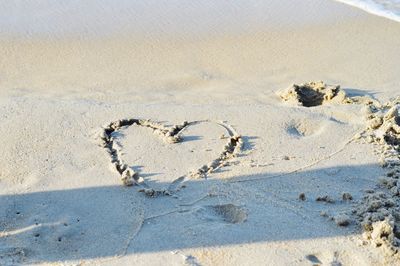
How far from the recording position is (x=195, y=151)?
4070 millimetres

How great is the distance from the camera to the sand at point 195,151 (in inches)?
125

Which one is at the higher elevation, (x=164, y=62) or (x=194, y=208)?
(x=164, y=62)

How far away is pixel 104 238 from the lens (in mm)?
3203

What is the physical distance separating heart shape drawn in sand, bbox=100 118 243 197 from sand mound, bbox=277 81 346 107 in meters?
0.93

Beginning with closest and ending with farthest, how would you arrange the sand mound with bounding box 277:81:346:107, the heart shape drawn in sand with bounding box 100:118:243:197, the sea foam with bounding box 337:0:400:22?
the heart shape drawn in sand with bounding box 100:118:243:197
the sand mound with bounding box 277:81:346:107
the sea foam with bounding box 337:0:400:22

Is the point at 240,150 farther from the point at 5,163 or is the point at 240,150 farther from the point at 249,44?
the point at 249,44

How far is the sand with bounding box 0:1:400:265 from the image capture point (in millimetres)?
3170

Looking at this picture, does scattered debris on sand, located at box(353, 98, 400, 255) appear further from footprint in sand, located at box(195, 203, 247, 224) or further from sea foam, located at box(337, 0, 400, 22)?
sea foam, located at box(337, 0, 400, 22)

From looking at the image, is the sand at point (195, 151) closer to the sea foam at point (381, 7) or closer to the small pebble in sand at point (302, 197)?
the small pebble in sand at point (302, 197)

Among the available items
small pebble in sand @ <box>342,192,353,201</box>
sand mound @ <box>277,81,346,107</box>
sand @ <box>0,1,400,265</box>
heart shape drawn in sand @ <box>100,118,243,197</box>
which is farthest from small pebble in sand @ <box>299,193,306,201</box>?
sand mound @ <box>277,81,346,107</box>

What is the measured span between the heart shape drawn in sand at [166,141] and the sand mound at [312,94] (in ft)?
3.06

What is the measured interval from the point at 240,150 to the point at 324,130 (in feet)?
2.58

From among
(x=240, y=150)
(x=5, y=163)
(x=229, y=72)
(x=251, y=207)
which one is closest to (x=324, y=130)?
(x=240, y=150)

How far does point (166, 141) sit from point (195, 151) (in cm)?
26
